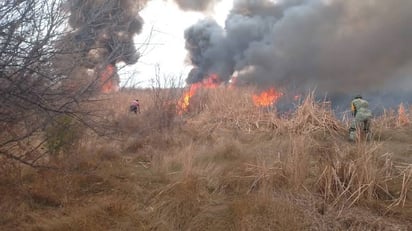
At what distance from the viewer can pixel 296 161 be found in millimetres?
4898

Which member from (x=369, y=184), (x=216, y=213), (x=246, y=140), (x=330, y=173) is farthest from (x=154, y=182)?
(x=246, y=140)

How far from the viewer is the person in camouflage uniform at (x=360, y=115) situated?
8797 mm

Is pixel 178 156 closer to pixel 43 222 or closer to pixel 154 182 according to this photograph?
pixel 154 182

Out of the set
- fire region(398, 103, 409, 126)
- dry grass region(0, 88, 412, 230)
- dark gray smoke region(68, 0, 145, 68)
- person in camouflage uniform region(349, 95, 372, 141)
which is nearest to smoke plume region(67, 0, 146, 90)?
dark gray smoke region(68, 0, 145, 68)

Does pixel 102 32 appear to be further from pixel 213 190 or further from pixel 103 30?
pixel 213 190

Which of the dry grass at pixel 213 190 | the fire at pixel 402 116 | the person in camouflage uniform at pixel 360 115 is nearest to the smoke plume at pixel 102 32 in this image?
the dry grass at pixel 213 190

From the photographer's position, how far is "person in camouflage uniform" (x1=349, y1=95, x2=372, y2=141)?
8.80 metres

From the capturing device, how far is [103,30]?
13.9 ft

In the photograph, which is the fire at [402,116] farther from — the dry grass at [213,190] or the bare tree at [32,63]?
the bare tree at [32,63]

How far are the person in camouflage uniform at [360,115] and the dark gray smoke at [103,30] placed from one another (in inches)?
236

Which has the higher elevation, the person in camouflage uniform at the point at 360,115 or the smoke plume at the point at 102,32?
the smoke plume at the point at 102,32

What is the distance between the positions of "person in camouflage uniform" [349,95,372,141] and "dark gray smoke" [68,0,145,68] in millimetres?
5982

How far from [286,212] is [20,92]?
2.81 m

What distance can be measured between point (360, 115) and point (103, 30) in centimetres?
668
